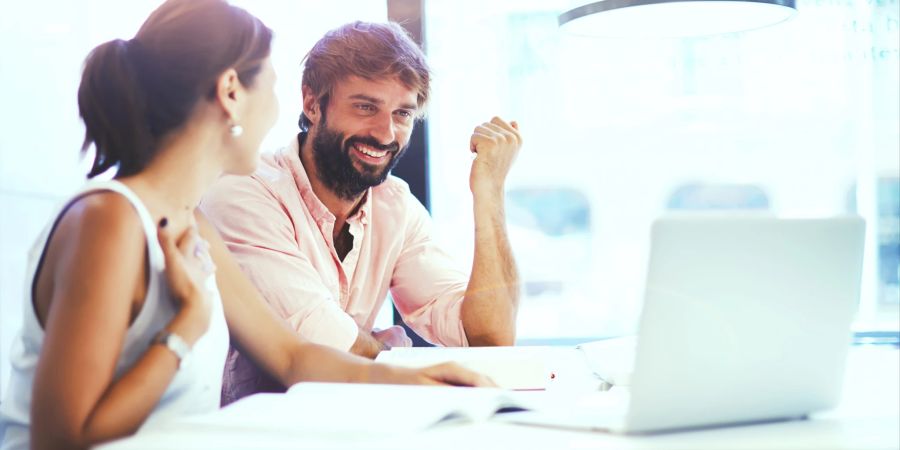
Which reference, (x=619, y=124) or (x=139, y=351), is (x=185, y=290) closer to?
(x=139, y=351)

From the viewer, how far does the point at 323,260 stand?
199 centimetres

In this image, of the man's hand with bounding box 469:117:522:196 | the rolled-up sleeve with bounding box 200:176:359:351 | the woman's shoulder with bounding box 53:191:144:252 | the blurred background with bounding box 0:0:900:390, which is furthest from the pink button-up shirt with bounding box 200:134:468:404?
the woman's shoulder with bounding box 53:191:144:252

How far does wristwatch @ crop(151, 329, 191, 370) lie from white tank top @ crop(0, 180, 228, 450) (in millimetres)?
38

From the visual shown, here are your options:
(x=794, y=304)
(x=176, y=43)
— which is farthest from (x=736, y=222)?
(x=176, y=43)

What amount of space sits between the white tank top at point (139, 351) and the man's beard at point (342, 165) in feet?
2.74

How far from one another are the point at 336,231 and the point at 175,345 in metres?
0.98

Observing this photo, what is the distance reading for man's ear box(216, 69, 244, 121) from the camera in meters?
1.28

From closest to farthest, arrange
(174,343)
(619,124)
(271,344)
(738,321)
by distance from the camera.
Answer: (738,321) → (174,343) → (271,344) → (619,124)

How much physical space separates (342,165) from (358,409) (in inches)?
41.4

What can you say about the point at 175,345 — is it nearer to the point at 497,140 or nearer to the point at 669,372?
the point at 669,372

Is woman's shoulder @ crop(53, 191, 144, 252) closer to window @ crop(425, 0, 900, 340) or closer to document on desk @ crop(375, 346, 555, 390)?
document on desk @ crop(375, 346, 555, 390)

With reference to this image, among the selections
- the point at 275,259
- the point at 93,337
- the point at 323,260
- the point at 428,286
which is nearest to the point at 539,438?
the point at 93,337

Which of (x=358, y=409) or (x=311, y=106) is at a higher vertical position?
(x=311, y=106)

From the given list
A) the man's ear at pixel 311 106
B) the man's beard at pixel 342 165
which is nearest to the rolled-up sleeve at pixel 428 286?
the man's beard at pixel 342 165
